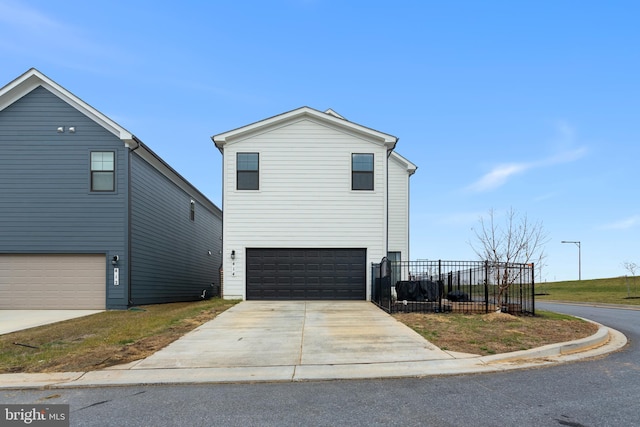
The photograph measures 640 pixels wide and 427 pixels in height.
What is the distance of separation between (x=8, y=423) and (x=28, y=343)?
16.5ft

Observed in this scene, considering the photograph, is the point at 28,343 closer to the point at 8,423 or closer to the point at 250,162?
the point at 8,423

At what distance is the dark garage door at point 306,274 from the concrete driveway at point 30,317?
6.00 meters

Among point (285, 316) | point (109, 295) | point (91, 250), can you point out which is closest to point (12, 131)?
point (91, 250)

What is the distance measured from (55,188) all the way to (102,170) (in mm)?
1831

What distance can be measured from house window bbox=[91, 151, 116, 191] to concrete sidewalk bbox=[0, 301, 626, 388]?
8.61 metres

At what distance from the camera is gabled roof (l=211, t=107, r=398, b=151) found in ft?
60.6

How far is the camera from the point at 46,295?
55.4 ft

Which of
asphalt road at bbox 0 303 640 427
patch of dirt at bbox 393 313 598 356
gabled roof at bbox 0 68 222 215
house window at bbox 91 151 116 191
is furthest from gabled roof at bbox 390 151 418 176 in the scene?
asphalt road at bbox 0 303 640 427

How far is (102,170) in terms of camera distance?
56.3 feet

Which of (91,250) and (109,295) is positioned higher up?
(91,250)

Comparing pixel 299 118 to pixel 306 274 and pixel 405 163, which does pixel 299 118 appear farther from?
pixel 405 163

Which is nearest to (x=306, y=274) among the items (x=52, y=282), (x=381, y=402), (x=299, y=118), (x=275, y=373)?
(x=299, y=118)

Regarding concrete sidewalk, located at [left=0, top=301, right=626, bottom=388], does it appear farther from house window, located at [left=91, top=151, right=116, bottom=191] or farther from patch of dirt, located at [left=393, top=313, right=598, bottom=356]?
house window, located at [left=91, top=151, right=116, bottom=191]

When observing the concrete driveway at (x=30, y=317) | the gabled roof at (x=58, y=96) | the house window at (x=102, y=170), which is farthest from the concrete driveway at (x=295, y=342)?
the gabled roof at (x=58, y=96)
